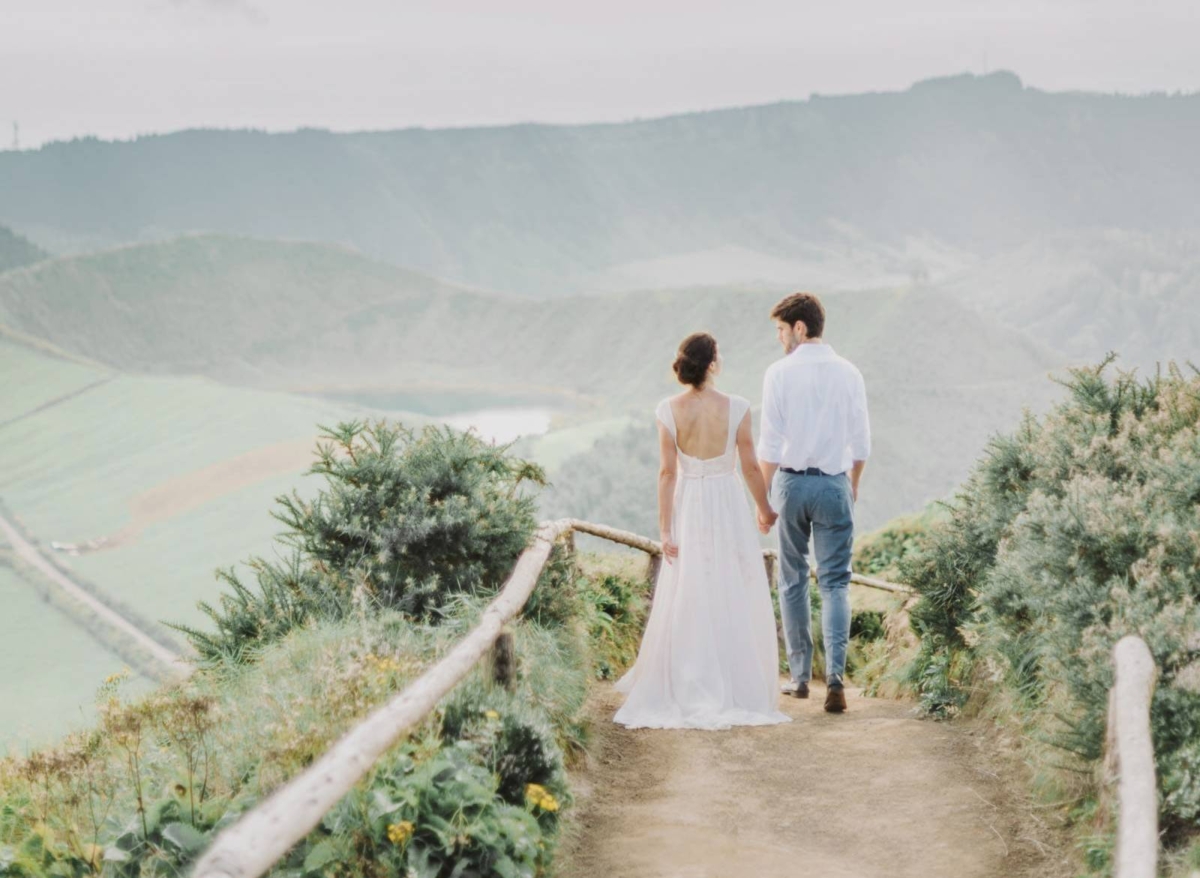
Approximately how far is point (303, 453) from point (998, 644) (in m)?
91.9

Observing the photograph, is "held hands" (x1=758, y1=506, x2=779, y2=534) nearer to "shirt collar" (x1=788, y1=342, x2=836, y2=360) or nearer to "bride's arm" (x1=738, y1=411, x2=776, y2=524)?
"bride's arm" (x1=738, y1=411, x2=776, y2=524)

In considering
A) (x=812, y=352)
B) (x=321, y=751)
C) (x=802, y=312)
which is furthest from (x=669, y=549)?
(x=321, y=751)

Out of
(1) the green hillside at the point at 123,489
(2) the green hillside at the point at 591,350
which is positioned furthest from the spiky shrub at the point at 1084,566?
(2) the green hillside at the point at 591,350

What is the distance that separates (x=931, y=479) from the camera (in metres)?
97.5

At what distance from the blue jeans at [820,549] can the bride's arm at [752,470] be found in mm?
91

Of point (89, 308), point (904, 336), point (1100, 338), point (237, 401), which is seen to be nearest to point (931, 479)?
point (904, 336)

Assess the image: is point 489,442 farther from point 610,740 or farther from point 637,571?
point 637,571

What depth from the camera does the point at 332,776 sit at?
3.31 meters

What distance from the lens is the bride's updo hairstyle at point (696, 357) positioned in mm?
6637

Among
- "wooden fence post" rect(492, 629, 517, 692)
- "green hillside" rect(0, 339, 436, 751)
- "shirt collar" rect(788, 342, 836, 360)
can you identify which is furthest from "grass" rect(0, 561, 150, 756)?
"wooden fence post" rect(492, 629, 517, 692)

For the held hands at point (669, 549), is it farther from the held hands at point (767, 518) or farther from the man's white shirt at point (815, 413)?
Answer: the man's white shirt at point (815, 413)

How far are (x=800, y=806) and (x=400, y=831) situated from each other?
6.83 ft

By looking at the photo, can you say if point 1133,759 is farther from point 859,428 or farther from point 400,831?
point 859,428

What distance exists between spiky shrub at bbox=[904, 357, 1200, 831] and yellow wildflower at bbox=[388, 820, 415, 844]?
7.63 feet
